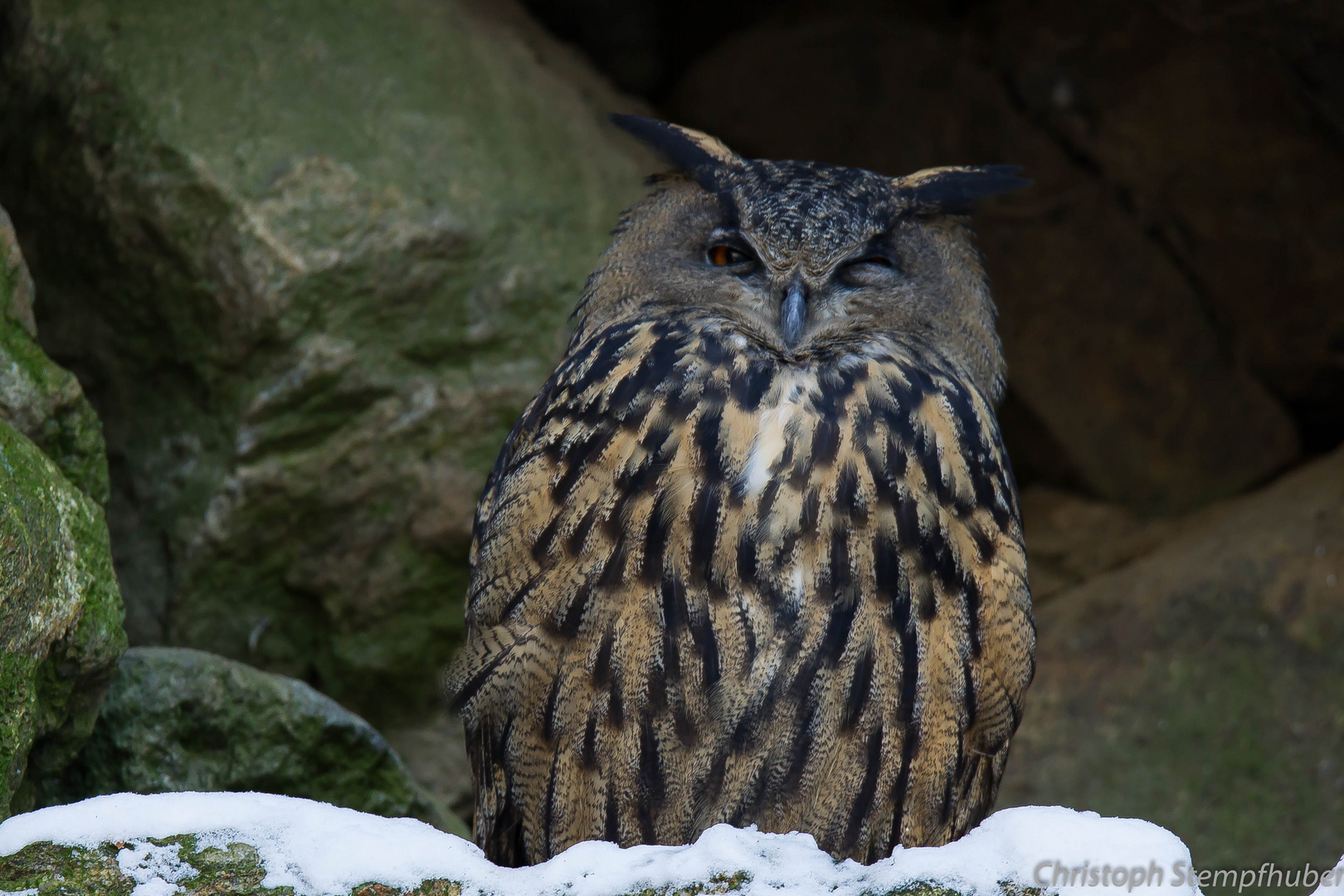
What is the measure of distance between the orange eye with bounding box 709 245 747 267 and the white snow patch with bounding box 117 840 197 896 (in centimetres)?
110

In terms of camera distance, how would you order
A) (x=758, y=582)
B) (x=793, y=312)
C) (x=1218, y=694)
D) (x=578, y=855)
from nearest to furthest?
(x=578, y=855) → (x=758, y=582) → (x=793, y=312) → (x=1218, y=694)

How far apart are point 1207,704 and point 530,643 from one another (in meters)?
2.05

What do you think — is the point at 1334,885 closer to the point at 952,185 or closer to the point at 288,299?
the point at 952,185

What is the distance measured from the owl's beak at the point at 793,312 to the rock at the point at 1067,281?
1.95 metres

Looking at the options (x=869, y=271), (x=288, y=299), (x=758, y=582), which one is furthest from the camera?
(x=288, y=299)

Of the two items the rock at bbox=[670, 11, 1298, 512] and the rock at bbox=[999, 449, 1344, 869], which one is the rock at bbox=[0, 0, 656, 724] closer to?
the rock at bbox=[670, 11, 1298, 512]

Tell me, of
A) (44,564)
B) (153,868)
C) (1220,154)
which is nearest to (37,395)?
(44,564)

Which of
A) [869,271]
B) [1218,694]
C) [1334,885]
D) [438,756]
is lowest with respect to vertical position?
[1218,694]

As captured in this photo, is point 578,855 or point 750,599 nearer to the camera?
point 578,855

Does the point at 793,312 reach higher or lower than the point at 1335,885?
higher

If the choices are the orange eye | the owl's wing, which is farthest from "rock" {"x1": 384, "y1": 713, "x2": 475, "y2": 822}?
the orange eye

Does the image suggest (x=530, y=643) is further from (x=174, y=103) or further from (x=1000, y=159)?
(x=1000, y=159)

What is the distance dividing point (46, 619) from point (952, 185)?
1467mm

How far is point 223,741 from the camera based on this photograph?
2.22m
